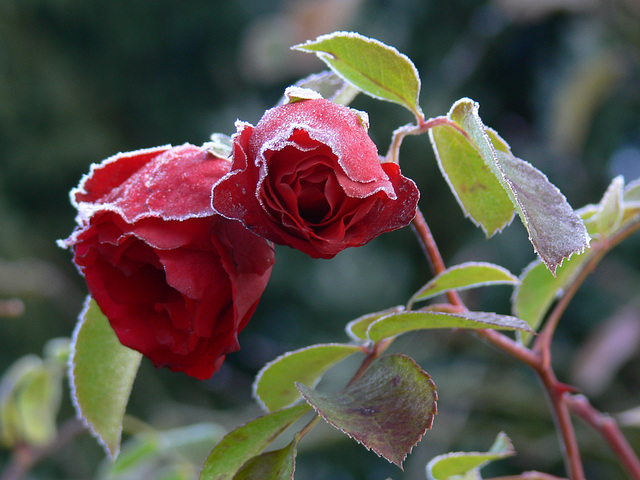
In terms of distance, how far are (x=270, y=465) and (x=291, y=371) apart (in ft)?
0.23

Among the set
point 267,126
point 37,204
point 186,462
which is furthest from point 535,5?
point 37,204

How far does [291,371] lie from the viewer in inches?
13.6

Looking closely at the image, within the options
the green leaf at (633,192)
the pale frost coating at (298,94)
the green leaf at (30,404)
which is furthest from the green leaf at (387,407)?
the green leaf at (30,404)

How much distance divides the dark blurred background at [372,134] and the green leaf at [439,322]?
0.33m

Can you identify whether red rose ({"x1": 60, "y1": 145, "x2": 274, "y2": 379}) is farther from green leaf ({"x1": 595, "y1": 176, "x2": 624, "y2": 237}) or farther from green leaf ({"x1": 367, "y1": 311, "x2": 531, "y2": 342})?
green leaf ({"x1": 595, "y1": 176, "x2": 624, "y2": 237})

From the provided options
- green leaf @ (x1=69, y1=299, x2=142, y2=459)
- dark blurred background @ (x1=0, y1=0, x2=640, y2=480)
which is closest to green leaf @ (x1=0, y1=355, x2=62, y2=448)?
dark blurred background @ (x1=0, y1=0, x2=640, y2=480)

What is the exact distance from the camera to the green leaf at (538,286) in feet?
1.34

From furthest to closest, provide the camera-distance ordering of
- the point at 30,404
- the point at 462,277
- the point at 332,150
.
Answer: the point at 30,404, the point at 462,277, the point at 332,150

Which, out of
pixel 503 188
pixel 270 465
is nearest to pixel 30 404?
pixel 270 465

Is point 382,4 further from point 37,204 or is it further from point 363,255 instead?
point 37,204

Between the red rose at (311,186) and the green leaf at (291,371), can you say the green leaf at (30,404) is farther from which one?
the red rose at (311,186)

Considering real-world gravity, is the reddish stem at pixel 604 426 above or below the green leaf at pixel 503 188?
below

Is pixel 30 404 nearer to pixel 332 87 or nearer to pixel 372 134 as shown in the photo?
pixel 332 87

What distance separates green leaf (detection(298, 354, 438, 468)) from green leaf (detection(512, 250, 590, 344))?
0.54ft
